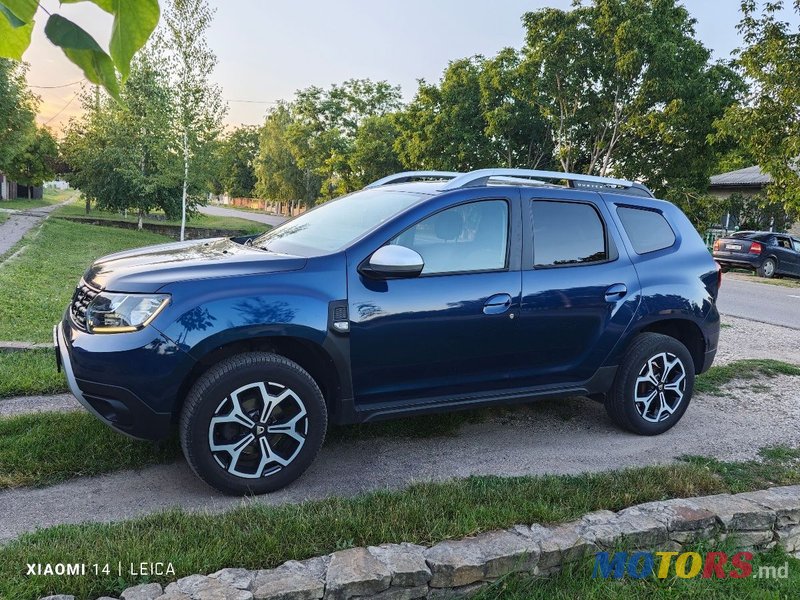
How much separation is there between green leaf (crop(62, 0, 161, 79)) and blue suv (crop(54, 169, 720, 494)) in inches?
103

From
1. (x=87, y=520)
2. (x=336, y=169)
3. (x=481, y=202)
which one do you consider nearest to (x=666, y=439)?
(x=481, y=202)

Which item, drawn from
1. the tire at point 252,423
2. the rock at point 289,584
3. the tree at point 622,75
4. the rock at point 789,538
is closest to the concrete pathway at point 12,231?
the tire at point 252,423

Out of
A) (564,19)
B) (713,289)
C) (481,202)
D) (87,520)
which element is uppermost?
(564,19)

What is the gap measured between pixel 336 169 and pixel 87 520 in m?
41.2

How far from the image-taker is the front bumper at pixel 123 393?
3.22 metres

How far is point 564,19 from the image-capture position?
2242 centimetres

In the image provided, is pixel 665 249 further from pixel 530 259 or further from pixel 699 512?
pixel 699 512

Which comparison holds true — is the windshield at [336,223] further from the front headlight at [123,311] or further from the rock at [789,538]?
Result: the rock at [789,538]

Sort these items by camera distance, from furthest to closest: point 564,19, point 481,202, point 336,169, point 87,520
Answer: point 336,169
point 564,19
point 481,202
point 87,520

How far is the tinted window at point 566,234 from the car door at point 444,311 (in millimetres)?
195

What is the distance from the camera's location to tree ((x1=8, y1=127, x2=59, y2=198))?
39.7 m

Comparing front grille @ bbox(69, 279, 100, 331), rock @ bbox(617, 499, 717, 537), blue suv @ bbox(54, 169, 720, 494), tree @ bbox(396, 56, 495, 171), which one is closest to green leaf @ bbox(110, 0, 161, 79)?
blue suv @ bbox(54, 169, 720, 494)

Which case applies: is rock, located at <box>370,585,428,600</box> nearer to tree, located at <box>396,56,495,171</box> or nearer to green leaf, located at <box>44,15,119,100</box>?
green leaf, located at <box>44,15,119,100</box>

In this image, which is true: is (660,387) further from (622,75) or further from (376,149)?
(376,149)
